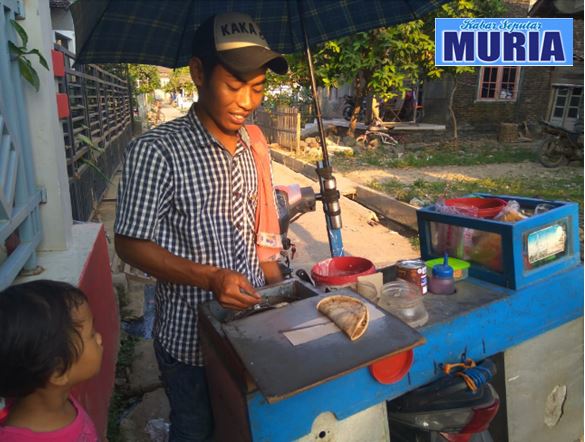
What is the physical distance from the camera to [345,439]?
1552 millimetres

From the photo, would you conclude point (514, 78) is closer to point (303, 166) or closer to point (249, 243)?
point (303, 166)

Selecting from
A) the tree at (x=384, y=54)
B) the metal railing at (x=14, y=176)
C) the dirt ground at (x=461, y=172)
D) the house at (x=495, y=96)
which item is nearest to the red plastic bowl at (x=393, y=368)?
the metal railing at (x=14, y=176)

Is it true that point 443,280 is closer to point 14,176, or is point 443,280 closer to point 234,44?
point 234,44

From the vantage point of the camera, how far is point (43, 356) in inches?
47.9

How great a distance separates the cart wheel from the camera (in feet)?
35.3

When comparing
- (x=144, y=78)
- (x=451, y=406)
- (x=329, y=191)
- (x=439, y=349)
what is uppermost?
(x=144, y=78)

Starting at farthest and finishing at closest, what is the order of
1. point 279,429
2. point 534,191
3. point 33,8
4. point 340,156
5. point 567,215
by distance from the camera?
point 340,156 < point 534,191 < point 33,8 < point 567,215 < point 279,429

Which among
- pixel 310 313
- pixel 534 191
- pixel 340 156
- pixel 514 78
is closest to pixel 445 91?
pixel 514 78

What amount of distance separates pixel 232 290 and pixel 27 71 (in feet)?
5.42

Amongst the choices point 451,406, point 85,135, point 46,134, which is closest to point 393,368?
point 451,406

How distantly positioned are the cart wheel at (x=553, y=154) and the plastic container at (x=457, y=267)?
33.4ft

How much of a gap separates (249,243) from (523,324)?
1.21 metres

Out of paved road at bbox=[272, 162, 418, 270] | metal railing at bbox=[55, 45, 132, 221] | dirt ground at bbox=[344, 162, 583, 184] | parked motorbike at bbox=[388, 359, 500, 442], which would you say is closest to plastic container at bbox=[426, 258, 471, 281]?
parked motorbike at bbox=[388, 359, 500, 442]

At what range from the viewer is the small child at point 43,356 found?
1.18 meters
